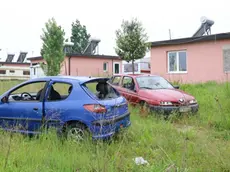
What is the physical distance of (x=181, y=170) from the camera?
380cm

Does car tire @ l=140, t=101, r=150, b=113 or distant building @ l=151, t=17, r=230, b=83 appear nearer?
car tire @ l=140, t=101, r=150, b=113

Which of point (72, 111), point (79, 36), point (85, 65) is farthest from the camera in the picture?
point (79, 36)

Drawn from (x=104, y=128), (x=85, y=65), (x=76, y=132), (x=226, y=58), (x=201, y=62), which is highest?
(x=85, y=65)

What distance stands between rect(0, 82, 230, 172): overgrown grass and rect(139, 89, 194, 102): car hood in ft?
4.58

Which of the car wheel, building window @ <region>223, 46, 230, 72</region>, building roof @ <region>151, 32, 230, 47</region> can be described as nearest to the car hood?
the car wheel

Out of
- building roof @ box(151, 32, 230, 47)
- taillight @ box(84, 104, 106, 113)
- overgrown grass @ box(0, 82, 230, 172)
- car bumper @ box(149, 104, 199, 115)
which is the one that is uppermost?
building roof @ box(151, 32, 230, 47)

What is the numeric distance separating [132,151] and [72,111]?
5.03ft

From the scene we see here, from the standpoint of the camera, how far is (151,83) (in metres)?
10.1

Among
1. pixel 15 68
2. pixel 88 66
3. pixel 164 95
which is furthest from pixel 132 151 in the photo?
pixel 15 68

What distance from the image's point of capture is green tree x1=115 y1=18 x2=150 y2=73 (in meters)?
18.5

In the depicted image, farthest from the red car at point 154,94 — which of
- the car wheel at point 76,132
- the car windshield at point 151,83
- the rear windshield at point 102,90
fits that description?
the car wheel at point 76,132

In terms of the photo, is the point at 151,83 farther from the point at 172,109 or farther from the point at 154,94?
the point at 172,109

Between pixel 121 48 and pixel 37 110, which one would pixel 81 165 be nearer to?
pixel 37 110

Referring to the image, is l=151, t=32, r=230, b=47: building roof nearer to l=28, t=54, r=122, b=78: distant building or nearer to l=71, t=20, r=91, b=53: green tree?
l=28, t=54, r=122, b=78: distant building
